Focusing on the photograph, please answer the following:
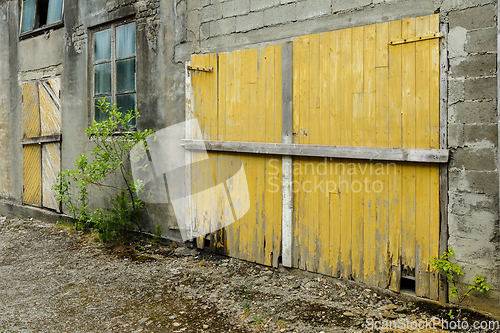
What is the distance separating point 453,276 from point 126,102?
5.02 meters

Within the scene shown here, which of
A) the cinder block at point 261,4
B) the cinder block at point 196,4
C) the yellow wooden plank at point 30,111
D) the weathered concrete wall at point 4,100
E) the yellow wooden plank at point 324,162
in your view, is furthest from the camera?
the weathered concrete wall at point 4,100

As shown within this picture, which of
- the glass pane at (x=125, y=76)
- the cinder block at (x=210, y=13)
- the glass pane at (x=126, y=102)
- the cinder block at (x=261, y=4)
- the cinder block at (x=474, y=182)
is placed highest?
the cinder block at (x=210, y=13)

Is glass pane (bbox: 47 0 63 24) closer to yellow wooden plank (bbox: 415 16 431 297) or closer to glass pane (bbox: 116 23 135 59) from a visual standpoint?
glass pane (bbox: 116 23 135 59)

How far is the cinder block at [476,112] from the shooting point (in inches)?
126

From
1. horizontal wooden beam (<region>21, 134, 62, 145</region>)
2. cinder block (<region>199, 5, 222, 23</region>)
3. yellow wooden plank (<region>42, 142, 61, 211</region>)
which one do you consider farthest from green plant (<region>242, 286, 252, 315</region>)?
horizontal wooden beam (<region>21, 134, 62, 145</region>)

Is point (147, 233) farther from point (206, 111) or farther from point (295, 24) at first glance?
point (295, 24)

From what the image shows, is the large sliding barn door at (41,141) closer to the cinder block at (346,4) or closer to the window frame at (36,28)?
the window frame at (36,28)

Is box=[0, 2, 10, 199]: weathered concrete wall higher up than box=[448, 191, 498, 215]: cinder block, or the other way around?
box=[0, 2, 10, 199]: weathered concrete wall

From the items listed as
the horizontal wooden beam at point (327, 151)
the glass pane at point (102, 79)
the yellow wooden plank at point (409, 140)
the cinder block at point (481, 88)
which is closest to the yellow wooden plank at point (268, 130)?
the horizontal wooden beam at point (327, 151)

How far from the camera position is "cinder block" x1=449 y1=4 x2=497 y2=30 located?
3184mm

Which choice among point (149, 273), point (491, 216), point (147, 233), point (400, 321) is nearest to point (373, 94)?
point (491, 216)

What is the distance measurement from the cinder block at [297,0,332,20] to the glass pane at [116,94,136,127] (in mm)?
3041

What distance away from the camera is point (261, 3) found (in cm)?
447

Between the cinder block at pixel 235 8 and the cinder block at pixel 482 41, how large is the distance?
2409 mm
